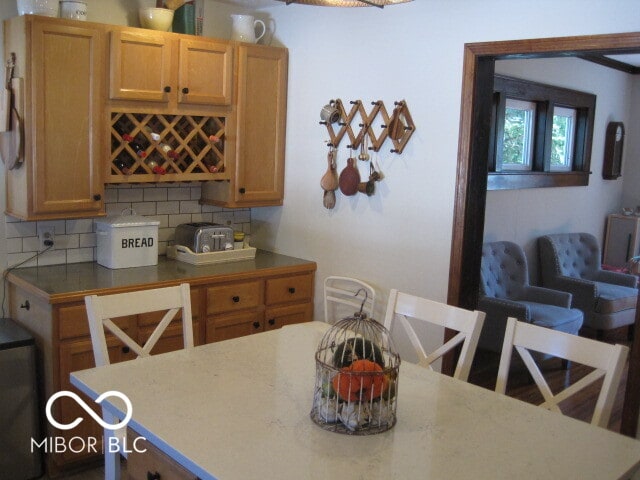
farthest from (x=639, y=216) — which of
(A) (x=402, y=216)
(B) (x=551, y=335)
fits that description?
(B) (x=551, y=335)

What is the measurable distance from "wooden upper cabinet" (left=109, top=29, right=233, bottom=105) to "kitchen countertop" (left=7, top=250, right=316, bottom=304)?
0.88 m

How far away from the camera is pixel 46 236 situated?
365cm

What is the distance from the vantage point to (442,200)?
338cm

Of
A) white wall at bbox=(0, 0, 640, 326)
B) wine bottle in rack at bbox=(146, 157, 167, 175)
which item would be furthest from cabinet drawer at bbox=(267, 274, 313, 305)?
wine bottle in rack at bbox=(146, 157, 167, 175)

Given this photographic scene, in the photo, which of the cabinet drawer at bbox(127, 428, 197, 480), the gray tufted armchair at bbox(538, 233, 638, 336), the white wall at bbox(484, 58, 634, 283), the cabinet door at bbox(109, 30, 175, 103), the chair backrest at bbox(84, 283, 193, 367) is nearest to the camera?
the cabinet drawer at bbox(127, 428, 197, 480)

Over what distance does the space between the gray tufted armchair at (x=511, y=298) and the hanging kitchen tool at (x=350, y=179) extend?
1.42m

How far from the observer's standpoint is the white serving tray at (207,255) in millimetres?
3857

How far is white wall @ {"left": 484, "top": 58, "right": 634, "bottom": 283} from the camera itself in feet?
17.2

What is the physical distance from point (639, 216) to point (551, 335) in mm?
4877

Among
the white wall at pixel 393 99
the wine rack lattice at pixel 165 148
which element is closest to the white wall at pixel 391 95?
the white wall at pixel 393 99

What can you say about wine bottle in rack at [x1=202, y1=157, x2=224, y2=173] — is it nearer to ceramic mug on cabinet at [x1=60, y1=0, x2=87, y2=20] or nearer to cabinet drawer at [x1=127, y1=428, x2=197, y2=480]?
ceramic mug on cabinet at [x1=60, y1=0, x2=87, y2=20]

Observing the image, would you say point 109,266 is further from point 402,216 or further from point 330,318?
point 402,216

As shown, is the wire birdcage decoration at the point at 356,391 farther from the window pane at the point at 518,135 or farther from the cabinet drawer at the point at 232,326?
the window pane at the point at 518,135

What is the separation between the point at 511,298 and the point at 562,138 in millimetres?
1795
